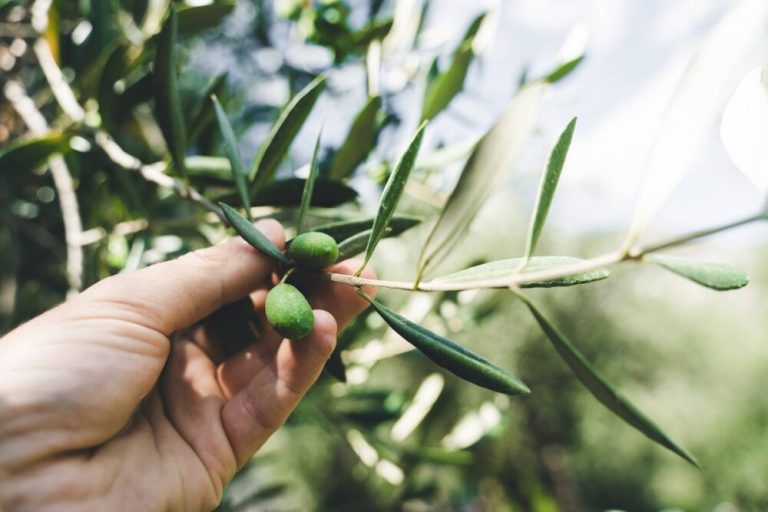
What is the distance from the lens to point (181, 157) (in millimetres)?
811

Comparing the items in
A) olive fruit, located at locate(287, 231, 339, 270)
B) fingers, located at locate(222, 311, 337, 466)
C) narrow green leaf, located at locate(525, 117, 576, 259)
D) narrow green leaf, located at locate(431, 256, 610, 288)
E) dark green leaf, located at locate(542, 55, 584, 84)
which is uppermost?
narrow green leaf, located at locate(525, 117, 576, 259)

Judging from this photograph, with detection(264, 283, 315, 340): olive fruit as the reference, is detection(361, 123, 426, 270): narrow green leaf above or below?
above

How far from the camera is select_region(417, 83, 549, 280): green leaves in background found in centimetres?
45

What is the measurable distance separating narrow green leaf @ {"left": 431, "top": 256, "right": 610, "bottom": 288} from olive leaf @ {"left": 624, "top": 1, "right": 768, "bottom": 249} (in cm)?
8

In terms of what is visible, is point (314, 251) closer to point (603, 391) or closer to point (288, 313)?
point (288, 313)

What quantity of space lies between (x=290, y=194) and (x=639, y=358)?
1103 cm

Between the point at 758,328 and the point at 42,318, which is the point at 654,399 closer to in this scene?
the point at 758,328

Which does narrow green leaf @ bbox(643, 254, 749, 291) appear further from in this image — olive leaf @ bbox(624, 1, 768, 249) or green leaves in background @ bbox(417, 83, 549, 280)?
green leaves in background @ bbox(417, 83, 549, 280)

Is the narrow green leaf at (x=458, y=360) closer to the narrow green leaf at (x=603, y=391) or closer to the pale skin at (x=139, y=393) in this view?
the narrow green leaf at (x=603, y=391)

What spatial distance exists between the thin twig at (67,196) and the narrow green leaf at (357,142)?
667mm

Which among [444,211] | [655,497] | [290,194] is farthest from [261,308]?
[655,497]

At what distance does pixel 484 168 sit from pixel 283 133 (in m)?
0.35

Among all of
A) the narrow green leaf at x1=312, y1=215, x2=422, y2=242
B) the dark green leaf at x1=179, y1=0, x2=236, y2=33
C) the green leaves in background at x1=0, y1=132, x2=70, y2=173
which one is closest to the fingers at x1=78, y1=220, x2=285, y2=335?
the narrow green leaf at x1=312, y1=215, x2=422, y2=242

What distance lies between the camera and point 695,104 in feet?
1.24
